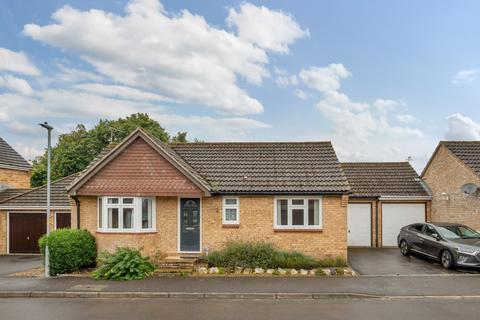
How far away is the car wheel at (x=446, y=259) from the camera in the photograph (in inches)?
546

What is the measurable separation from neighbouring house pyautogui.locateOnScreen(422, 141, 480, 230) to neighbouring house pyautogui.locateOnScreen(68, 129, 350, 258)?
6.13 metres

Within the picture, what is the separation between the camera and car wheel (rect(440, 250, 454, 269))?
13.9m

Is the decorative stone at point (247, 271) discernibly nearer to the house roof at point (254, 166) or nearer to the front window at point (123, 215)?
the house roof at point (254, 166)

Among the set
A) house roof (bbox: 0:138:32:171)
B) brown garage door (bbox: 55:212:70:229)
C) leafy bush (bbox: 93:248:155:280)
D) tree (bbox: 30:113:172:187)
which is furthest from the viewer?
tree (bbox: 30:113:172:187)

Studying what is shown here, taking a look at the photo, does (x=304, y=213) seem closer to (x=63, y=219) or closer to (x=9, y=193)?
(x=63, y=219)

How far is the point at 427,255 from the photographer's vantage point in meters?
15.4

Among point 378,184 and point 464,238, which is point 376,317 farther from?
point 378,184

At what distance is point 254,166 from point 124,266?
6.69 metres

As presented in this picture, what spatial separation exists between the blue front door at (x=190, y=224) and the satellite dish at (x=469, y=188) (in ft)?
A: 38.1

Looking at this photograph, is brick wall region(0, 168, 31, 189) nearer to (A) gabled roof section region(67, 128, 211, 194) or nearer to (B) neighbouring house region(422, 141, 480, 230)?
(A) gabled roof section region(67, 128, 211, 194)

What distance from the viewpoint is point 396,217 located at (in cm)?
2012

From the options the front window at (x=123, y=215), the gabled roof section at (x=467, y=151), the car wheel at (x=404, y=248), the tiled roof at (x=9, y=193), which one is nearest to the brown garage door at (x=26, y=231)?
the tiled roof at (x=9, y=193)

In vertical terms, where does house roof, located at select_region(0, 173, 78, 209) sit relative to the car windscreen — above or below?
above

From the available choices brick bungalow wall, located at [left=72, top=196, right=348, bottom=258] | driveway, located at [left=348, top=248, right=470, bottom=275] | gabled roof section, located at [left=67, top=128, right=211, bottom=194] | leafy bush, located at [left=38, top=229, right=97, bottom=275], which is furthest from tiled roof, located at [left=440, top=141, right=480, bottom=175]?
leafy bush, located at [left=38, top=229, right=97, bottom=275]
